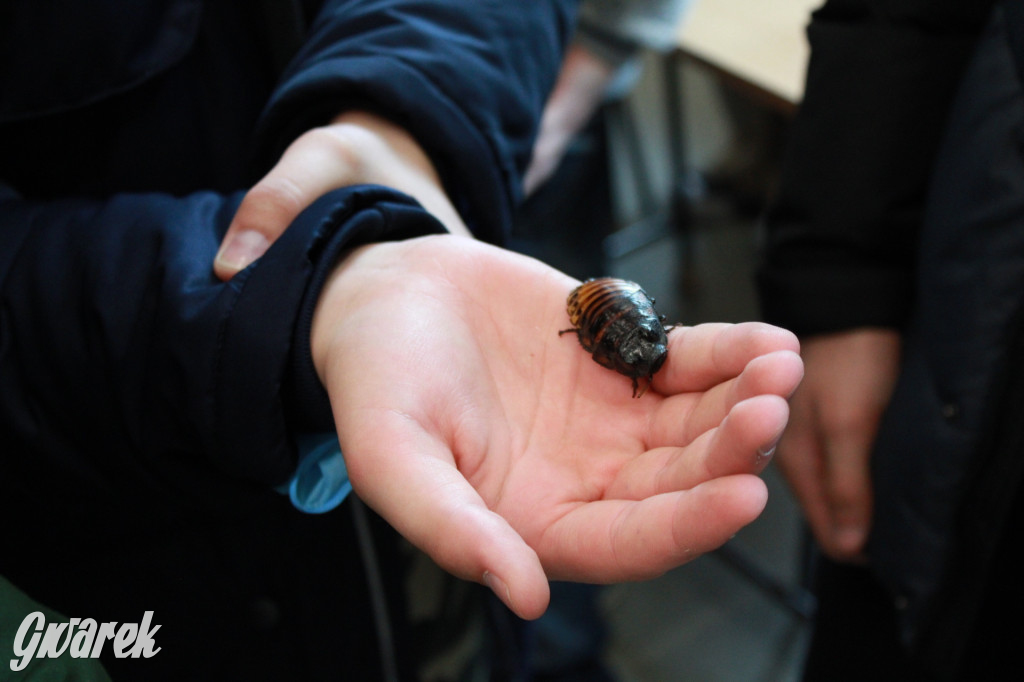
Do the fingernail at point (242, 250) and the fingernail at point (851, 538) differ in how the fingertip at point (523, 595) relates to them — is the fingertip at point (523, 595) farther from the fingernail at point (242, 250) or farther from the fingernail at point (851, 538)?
the fingernail at point (851, 538)

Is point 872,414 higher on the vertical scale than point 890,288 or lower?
lower

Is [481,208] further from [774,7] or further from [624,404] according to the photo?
[774,7]

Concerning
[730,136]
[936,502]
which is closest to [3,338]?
[936,502]

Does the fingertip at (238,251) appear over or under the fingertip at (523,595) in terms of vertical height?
over

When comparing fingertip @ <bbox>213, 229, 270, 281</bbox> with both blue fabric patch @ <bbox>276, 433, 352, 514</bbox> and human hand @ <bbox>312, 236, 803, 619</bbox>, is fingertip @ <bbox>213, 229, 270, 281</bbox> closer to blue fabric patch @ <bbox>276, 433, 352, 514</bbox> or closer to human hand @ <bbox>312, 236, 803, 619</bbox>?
human hand @ <bbox>312, 236, 803, 619</bbox>

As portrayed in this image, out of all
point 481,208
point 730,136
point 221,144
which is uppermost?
point 221,144

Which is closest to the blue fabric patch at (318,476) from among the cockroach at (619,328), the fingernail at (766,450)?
the cockroach at (619,328)

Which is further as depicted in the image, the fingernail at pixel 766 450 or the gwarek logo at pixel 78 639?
the fingernail at pixel 766 450
